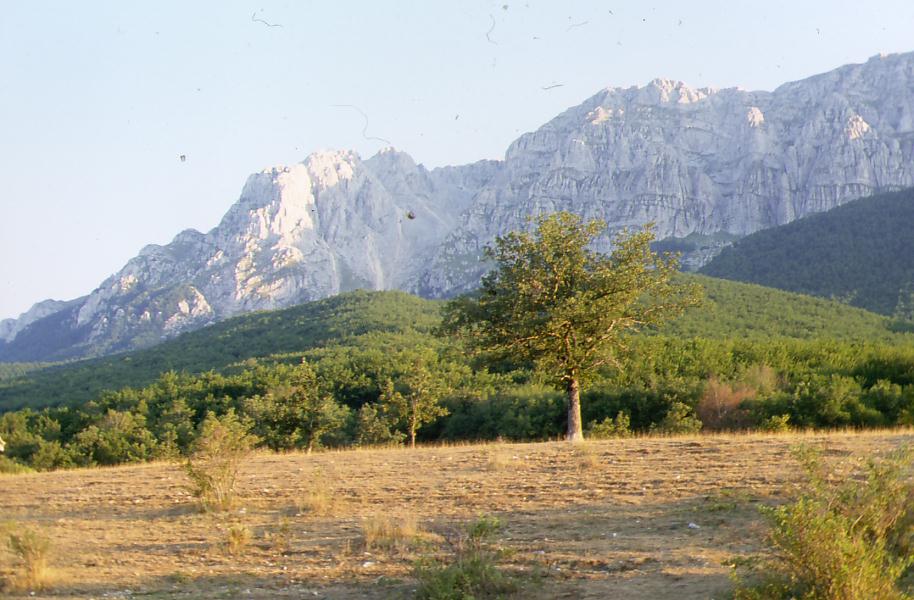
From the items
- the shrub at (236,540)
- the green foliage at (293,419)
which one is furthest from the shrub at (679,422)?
the shrub at (236,540)

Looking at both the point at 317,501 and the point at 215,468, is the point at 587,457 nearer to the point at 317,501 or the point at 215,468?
the point at 317,501

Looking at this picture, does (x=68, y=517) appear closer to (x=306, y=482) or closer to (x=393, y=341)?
(x=306, y=482)

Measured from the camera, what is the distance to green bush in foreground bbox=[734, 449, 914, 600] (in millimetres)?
7797

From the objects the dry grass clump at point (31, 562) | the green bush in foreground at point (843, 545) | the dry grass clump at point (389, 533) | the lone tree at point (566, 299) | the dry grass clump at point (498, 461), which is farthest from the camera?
the lone tree at point (566, 299)

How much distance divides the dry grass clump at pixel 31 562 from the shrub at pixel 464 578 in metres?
6.36

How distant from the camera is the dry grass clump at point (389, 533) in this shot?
1276 cm

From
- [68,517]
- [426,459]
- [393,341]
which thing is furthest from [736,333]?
[68,517]

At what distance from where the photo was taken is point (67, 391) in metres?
126

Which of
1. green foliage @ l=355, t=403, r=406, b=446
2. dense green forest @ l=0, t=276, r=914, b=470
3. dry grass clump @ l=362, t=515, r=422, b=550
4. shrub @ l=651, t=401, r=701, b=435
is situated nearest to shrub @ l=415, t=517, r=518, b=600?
dry grass clump @ l=362, t=515, r=422, b=550

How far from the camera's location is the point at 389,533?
13.1m

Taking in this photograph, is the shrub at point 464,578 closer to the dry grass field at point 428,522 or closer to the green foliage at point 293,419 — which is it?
the dry grass field at point 428,522

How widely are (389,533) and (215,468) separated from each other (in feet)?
20.1

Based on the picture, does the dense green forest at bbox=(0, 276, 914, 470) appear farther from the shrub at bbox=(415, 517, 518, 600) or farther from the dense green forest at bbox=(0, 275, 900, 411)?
the shrub at bbox=(415, 517, 518, 600)

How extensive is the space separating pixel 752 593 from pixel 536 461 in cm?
1215
